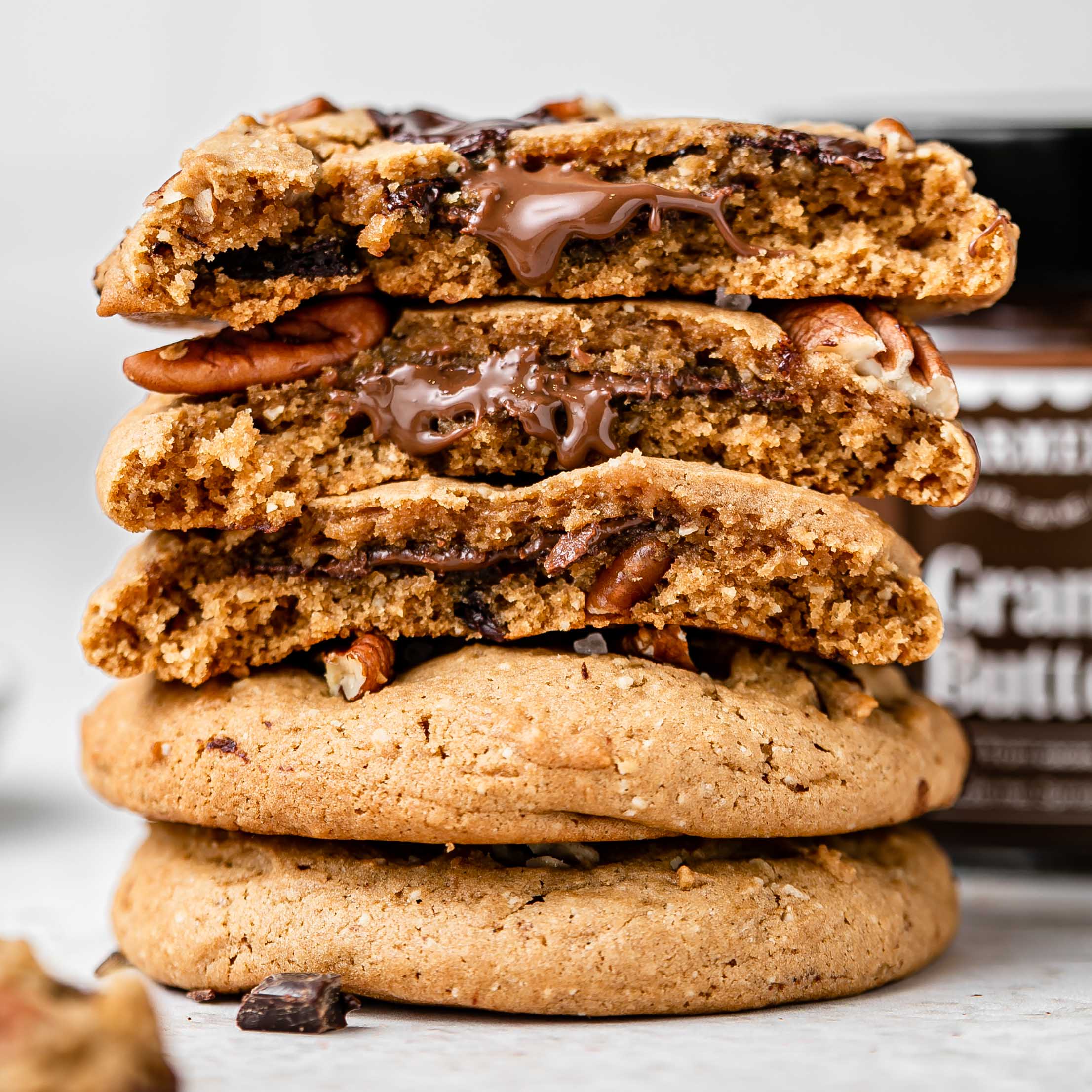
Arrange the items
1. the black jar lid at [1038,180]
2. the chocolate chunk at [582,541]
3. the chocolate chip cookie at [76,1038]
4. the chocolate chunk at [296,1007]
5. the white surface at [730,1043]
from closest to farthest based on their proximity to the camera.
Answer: the chocolate chip cookie at [76,1038]
the white surface at [730,1043]
the chocolate chunk at [296,1007]
the chocolate chunk at [582,541]
the black jar lid at [1038,180]

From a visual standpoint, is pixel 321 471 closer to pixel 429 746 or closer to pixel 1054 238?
pixel 429 746

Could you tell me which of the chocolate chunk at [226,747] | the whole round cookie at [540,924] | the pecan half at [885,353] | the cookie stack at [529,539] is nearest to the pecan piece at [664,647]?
the cookie stack at [529,539]

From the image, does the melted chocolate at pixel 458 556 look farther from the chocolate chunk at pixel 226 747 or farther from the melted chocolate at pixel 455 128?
the melted chocolate at pixel 455 128

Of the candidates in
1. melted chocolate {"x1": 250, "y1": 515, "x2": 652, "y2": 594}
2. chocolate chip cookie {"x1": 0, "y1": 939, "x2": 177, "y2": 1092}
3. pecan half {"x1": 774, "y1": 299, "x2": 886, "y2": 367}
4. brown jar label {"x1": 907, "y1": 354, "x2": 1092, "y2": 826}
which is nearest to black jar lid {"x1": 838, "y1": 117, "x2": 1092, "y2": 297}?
brown jar label {"x1": 907, "y1": 354, "x2": 1092, "y2": 826}

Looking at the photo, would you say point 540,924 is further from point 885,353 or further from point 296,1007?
point 885,353

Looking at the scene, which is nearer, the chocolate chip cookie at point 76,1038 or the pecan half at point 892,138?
the chocolate chip cookie at point 76,1038

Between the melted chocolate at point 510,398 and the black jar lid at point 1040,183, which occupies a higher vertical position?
the black jar lid at point 1040,183

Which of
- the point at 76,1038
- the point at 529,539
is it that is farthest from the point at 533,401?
the point at 76,1038
